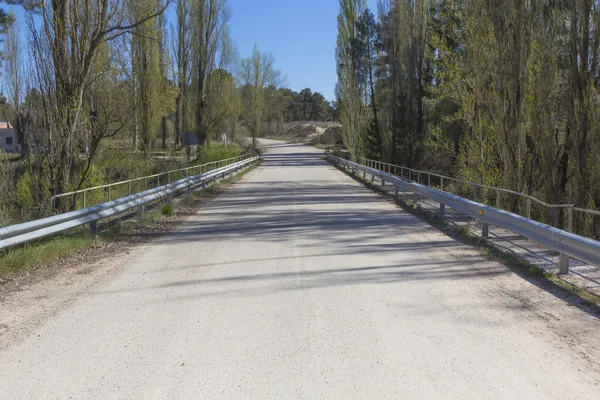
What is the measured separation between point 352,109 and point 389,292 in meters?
32.3

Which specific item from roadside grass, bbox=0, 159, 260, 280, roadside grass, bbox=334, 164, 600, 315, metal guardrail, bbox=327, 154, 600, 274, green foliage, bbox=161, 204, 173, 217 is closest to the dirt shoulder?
roadside grass, bbox=0, 159, 260, 280

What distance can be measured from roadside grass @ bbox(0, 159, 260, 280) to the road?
3.88ft

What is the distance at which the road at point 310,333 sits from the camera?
12.8 feet

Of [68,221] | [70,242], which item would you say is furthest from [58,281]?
[68,221]

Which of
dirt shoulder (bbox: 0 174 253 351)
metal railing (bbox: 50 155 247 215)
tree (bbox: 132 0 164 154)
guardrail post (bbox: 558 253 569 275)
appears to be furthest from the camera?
tree (bbox: 132 0 164 154)

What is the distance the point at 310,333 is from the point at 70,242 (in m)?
5.62

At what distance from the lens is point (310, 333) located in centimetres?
497

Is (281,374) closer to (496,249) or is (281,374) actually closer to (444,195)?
(496,249)

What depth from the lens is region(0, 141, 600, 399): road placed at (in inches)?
154

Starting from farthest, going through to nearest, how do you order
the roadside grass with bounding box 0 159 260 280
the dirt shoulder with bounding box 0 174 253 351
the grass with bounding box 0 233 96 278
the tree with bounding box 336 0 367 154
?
1. the tree with bounding box 336 0 367 154
2. the roadside grass with bounding box 0 159 260 280
3. the grass with bounding box 0 233 96 278
4. the dirt shoulder with bounding box 0 174 253 351

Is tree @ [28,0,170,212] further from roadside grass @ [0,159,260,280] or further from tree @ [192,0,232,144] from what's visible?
tree @ [192,0,232,144]

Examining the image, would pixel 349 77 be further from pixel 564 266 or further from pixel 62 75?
pixel 564 266

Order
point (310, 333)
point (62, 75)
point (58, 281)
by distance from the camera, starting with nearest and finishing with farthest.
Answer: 1. point (310, 333)
2. point (58, 281)
3. point (62, 75)

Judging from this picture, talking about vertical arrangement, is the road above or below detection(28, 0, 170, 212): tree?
below
